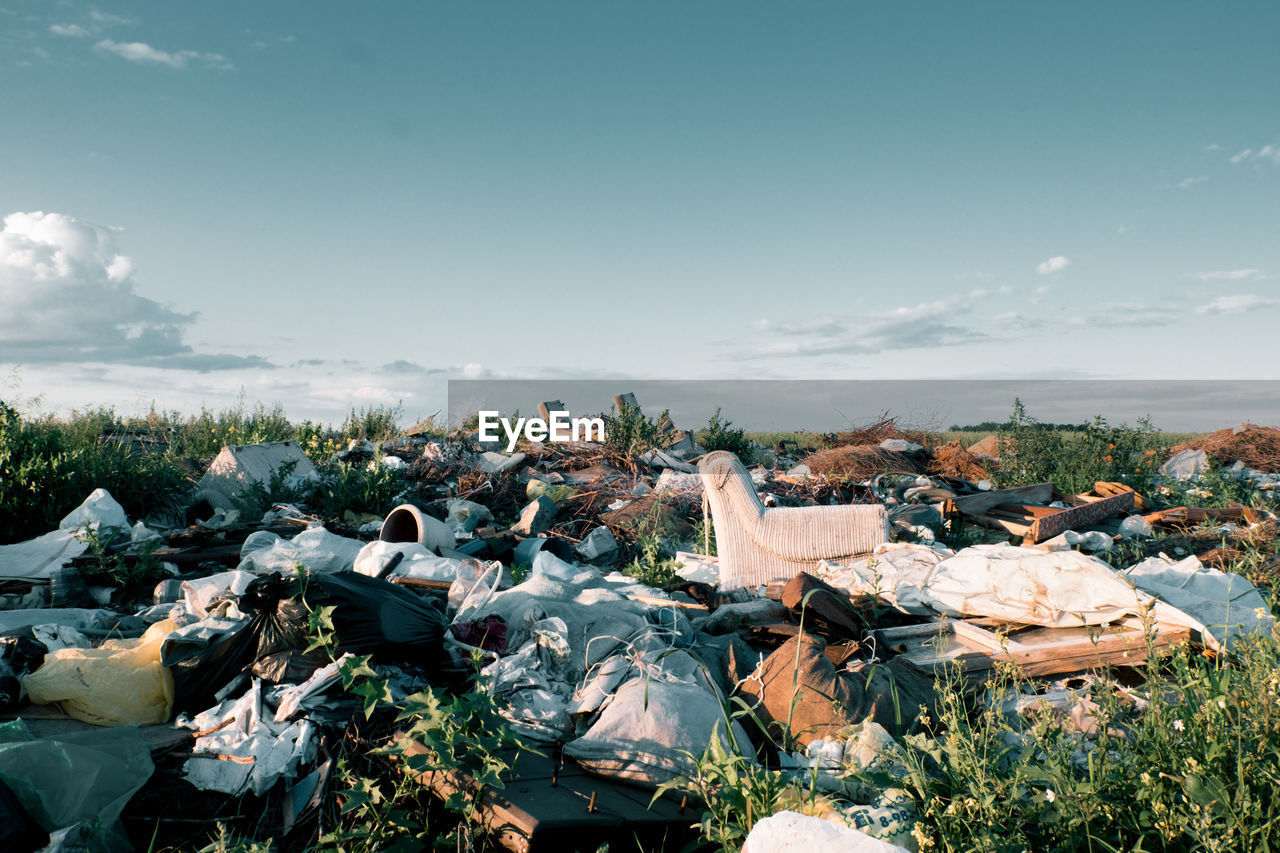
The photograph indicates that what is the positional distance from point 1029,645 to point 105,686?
4.31 m

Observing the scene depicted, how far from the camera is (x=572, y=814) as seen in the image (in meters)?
2.24

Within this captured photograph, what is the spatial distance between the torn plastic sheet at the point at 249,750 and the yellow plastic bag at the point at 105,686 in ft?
1.42

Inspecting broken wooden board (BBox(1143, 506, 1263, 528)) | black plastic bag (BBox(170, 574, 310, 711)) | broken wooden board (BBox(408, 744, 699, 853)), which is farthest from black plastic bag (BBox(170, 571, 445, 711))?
broken wooden board (BBox(1143, 506, 1263, 528))

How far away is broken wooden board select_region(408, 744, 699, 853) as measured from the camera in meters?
2.19

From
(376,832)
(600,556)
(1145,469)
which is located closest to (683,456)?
(600,556)

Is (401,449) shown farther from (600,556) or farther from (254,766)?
(254,766)

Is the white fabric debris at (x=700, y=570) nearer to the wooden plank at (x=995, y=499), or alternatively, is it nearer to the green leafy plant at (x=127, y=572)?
the wooden plank at (x=995, y=499)

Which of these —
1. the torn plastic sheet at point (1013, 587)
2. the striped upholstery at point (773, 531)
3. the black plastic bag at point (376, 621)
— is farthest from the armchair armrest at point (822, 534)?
the black plastic bag at point (376, 621)

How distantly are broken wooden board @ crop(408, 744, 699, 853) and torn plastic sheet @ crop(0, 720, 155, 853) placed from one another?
0.97 m

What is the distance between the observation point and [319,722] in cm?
290

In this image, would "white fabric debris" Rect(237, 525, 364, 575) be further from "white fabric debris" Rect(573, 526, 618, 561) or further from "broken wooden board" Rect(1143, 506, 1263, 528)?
"broken wooden board" Rect(1143, 506, 1263, 528)

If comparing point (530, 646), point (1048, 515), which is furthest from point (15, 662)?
point (1048, 515)

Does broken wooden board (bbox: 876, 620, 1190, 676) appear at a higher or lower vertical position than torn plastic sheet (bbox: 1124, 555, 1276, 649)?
lower

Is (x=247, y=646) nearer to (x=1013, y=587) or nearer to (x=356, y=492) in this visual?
(x=1013, y=587)
